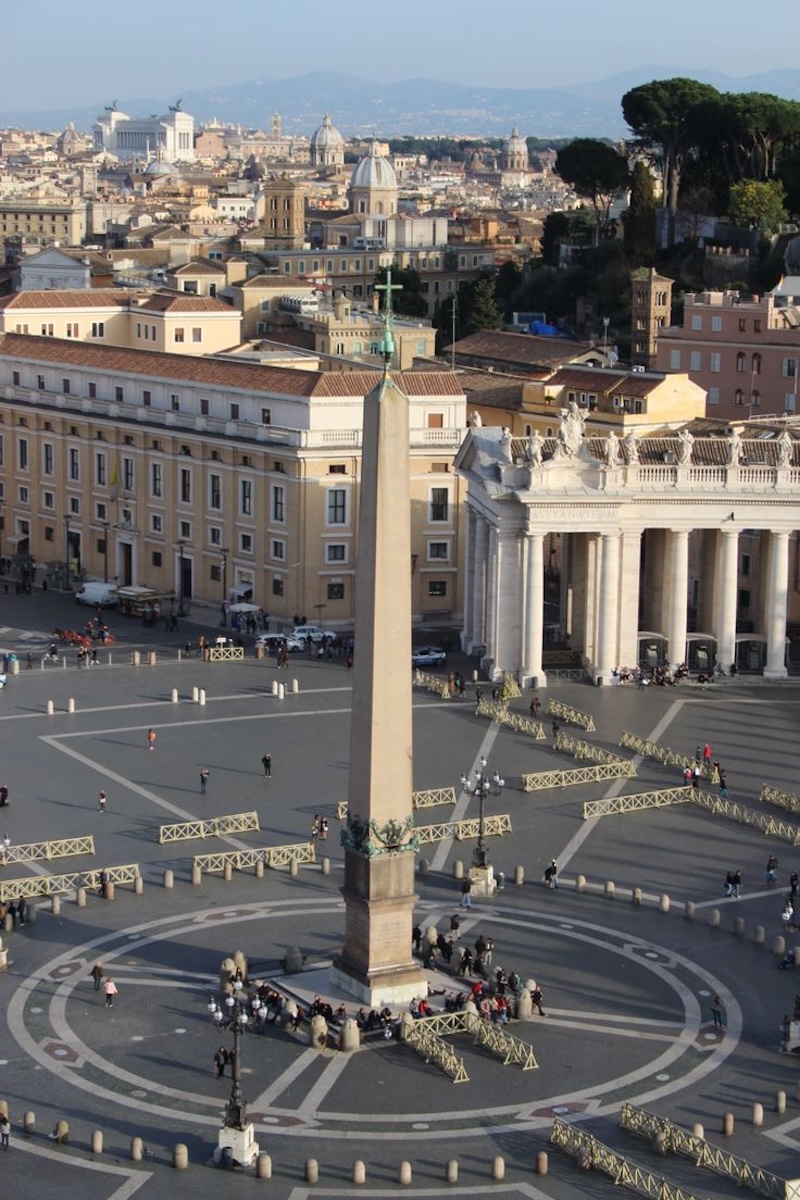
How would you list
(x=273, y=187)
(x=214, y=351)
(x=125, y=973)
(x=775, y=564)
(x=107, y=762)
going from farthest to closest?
(x=273, y=187) → (x=214, y=351) → (x=775, y=564) → (x=107, y=762) → (x=125, y=973)

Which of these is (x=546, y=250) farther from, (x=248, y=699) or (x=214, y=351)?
(x=248, y=699)

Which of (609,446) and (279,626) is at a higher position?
(609,446)

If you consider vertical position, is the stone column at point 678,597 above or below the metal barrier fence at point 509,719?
above

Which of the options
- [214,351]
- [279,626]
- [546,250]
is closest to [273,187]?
[546,250]

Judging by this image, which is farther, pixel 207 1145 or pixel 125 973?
pixel 125 973

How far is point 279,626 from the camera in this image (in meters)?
81.8

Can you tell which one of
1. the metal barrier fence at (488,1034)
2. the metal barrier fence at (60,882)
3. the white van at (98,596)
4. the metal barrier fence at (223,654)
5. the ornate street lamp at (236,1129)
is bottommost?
the white van at (98,596)

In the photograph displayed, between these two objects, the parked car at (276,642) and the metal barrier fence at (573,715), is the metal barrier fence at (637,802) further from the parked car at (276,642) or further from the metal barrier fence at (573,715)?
the parked car at (276,642)

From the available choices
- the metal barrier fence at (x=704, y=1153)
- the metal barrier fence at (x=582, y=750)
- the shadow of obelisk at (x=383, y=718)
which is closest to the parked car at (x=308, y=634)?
the metal barrier fence at (x=582, y=750)

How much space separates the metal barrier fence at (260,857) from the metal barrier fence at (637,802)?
299 inches

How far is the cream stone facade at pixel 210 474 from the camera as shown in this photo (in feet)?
268

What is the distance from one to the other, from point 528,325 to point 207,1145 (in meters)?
103

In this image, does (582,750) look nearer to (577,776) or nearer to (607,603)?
(577,776)

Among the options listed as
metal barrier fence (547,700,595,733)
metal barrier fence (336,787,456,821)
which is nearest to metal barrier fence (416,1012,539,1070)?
metal barrier fence (336,787,456,821)
